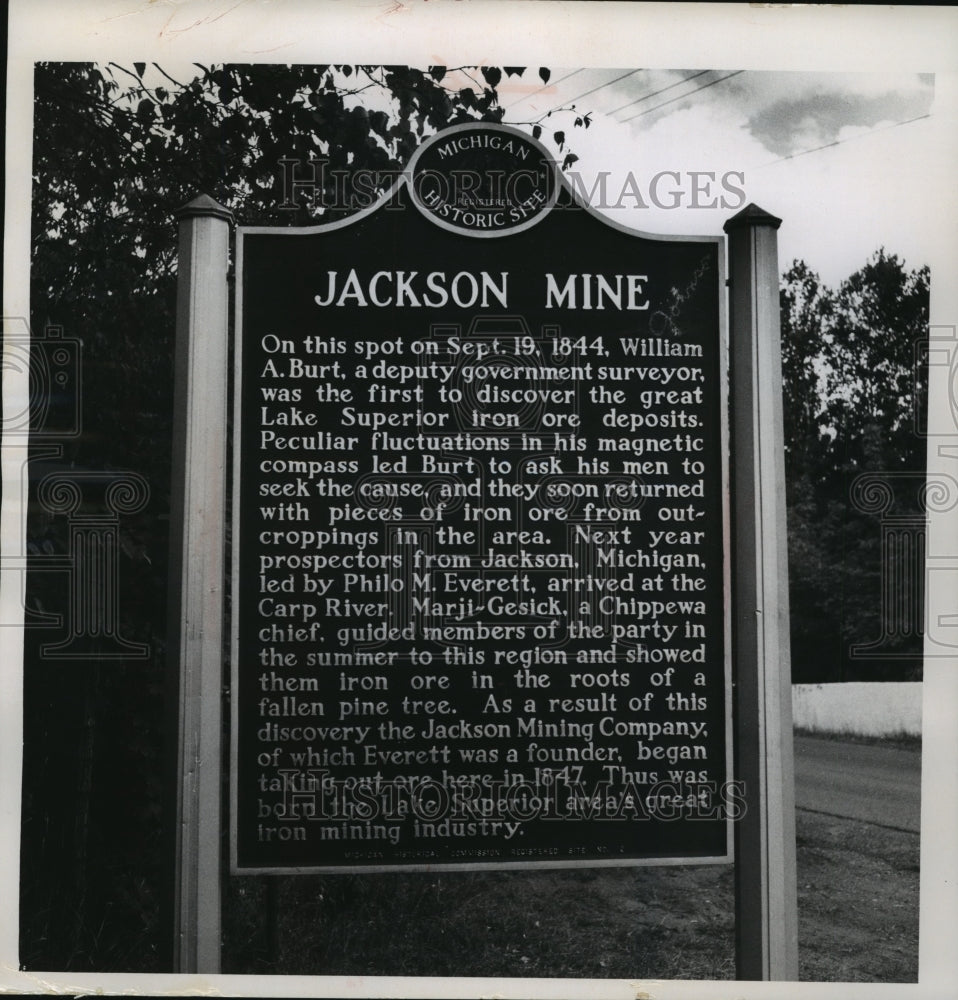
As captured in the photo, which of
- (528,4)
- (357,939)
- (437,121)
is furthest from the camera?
(357,939)

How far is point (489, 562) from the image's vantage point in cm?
385

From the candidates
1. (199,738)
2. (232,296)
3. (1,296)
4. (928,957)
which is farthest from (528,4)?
(928,957)

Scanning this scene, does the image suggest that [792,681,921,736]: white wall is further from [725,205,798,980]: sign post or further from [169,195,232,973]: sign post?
[169,195,232,973]: sign post

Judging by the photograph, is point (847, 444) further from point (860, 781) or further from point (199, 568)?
point (199, 568)

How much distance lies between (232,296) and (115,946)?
2854 mm

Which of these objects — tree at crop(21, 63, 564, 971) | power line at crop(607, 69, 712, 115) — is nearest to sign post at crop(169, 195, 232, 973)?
tree at crop(21, 63, 564, 971)

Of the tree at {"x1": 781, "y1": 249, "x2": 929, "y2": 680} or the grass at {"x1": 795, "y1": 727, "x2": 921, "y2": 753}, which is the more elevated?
the tree at {"x1": 781, "y1": 249, "x2": 929, "y2": 680}

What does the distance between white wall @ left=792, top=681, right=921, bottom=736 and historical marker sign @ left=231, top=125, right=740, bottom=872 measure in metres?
0.88

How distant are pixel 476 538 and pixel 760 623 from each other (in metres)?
1.16

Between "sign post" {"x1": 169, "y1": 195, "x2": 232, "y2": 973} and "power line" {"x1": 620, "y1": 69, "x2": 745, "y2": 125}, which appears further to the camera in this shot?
"power line" {"x1": 620, "y1": 69, "x2": 745, "y2": 125}

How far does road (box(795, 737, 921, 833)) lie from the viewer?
4211 mm

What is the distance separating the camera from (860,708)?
4344 millimetres

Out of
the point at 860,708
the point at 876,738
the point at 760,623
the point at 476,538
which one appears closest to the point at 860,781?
the point at 876,738

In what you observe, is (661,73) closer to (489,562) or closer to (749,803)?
(489,562)
